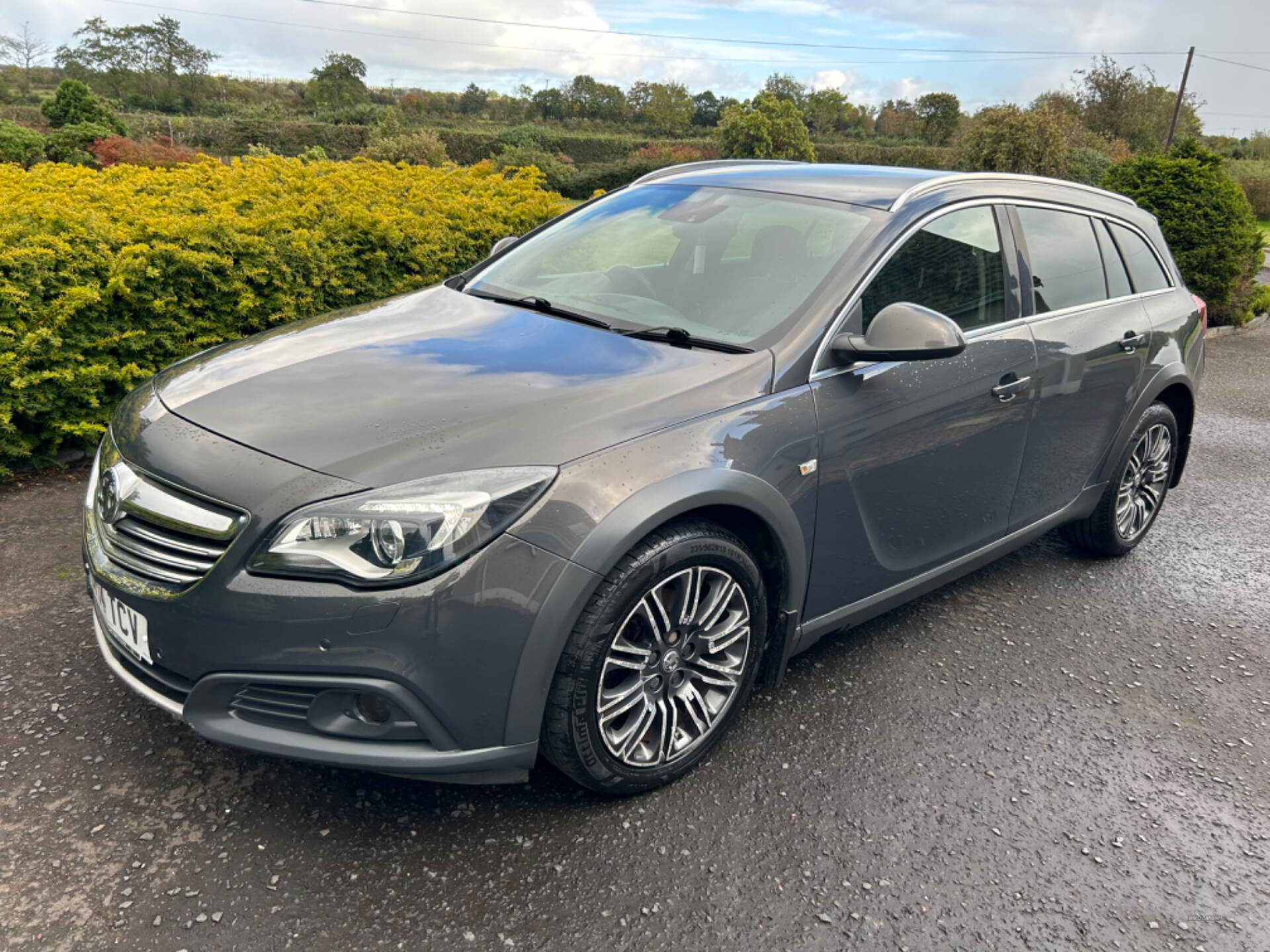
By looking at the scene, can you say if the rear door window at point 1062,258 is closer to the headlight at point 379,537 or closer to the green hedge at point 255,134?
the headlight at point 379,537

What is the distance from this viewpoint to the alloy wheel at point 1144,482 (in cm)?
423

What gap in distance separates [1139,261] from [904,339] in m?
2.19

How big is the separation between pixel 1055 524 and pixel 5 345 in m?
4.71

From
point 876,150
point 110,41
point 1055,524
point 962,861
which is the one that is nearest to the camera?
point 962,861

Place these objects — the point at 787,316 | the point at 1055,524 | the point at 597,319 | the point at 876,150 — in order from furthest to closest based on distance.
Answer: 1. the point at 876,150
2. the point at 1055,524
3. the point at 597,319
4. the point at 787,316

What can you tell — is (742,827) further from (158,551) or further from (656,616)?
(158,551)

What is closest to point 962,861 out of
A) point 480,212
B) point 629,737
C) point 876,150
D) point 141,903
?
point 629,737

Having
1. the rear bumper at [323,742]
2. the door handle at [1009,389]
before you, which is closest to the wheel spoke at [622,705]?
the rear bumper at [323,742]

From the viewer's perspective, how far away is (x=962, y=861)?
2391 mm

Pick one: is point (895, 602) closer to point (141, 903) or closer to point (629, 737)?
point (629, 737)

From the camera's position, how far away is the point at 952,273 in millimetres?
3160

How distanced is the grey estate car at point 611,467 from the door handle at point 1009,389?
2 cm

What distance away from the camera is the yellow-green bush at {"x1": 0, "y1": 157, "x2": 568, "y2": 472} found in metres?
4.29

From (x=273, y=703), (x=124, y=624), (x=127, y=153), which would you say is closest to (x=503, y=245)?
(x=124, y=624)
